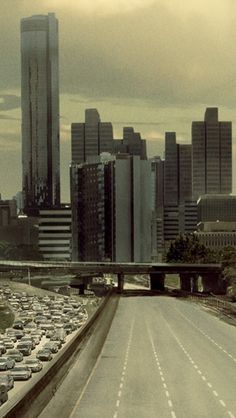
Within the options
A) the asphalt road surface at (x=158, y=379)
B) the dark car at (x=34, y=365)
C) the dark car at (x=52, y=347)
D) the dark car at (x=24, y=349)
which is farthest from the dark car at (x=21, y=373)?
the dark car at (x=24, y=349)

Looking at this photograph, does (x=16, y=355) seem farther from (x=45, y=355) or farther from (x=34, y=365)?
(x=34, y=365)

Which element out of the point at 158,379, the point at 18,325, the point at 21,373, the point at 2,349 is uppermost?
the point at 21,373

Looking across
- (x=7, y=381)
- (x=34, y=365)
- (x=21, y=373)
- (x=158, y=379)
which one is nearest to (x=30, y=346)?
(x=34, y=365)

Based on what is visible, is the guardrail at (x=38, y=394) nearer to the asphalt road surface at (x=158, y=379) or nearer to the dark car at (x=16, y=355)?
the asphalt road surface at (x=158, y=379)

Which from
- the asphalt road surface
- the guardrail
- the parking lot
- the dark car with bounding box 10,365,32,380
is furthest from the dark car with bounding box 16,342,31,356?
the dark car with bounding box 10,365,32,380

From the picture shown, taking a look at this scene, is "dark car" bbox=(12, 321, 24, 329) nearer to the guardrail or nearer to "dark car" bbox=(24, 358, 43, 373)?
the guardrail

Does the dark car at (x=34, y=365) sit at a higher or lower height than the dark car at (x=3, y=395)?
lower
